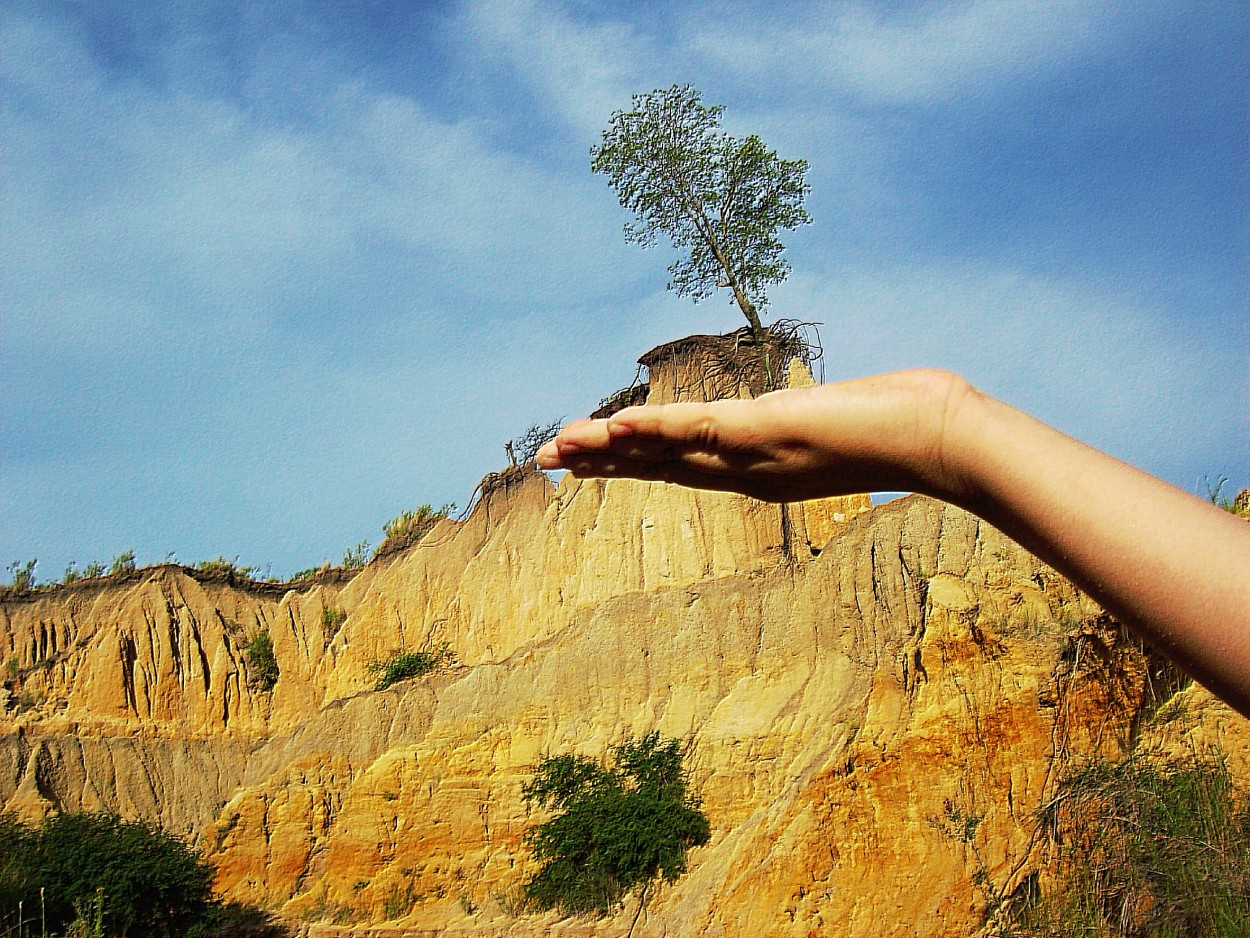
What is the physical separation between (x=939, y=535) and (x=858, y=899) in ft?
29.0

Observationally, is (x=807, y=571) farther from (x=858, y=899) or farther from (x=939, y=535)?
(x=858, y=899)

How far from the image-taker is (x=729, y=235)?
33719 millimetres

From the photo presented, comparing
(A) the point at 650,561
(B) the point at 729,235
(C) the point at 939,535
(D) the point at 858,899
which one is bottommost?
(D) the point at 858,899

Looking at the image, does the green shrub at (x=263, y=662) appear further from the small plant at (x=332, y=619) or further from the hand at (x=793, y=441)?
the hand at (x=793, y=441)

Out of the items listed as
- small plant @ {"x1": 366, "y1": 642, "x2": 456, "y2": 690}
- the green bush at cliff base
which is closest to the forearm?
the green bush at cliff base

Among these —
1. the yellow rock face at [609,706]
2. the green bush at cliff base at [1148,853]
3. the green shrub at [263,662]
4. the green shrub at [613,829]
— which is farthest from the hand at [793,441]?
the green shrub at [263,662]

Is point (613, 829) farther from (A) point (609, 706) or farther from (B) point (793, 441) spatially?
(B) point (793, 441)

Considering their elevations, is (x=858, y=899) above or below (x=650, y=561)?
below

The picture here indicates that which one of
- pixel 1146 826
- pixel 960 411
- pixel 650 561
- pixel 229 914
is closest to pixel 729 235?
pixel 650 561

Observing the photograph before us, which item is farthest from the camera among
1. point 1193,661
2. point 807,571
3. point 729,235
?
point 729,235

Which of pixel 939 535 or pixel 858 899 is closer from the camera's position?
pixel 858 899

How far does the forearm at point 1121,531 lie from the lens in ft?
4.91

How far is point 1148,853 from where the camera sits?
10.3 meters

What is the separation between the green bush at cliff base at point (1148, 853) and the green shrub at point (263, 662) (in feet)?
106
